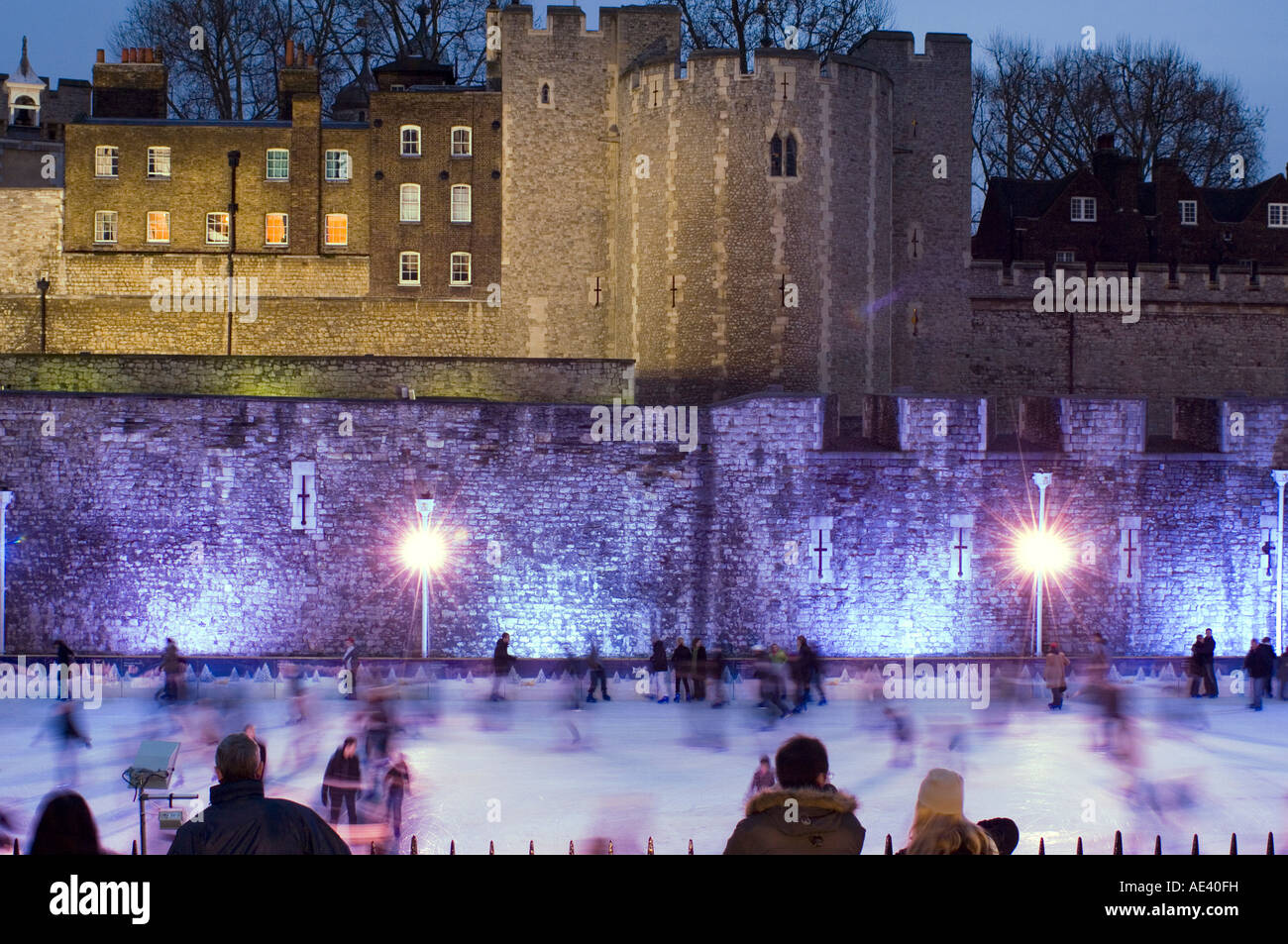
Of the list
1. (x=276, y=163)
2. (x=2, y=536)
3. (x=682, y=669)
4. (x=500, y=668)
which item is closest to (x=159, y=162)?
(x=276, y=163)

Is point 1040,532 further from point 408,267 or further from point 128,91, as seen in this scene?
point 128,91

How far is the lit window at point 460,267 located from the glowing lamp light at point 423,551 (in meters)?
9.21

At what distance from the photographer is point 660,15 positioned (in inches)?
994

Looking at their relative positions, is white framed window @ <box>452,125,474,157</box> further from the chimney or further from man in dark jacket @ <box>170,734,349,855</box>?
man in dark jacket @ <box>170,734,349,855</box>

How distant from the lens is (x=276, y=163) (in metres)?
27.7

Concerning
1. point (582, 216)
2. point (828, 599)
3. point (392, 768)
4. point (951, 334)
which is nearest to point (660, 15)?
point (582, 216)

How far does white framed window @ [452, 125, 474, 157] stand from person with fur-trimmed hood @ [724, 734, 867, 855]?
23505mm

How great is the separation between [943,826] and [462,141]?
24.2 meters

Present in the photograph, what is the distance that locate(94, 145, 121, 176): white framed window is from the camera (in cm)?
2750

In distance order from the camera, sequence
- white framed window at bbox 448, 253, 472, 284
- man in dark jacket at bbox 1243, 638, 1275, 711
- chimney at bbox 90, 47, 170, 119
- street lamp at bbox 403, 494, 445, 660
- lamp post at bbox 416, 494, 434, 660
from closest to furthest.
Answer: man in dark jacket at bbox 1243, 638, 1275, 711 → lamp post at bbox 416, 494, 434, 660 → street lamp at bbox 403, 494, 445, 660 → white framed window at bbox 448, 253, 472, 284 → chimney at bbox 90, 47, 170, 119

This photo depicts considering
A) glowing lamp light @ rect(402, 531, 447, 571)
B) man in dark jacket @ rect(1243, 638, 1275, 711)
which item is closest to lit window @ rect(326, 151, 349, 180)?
glowing lamp light @ rect(402, 531, 447, 571)

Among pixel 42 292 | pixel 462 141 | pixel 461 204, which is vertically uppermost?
pixel 462 141
